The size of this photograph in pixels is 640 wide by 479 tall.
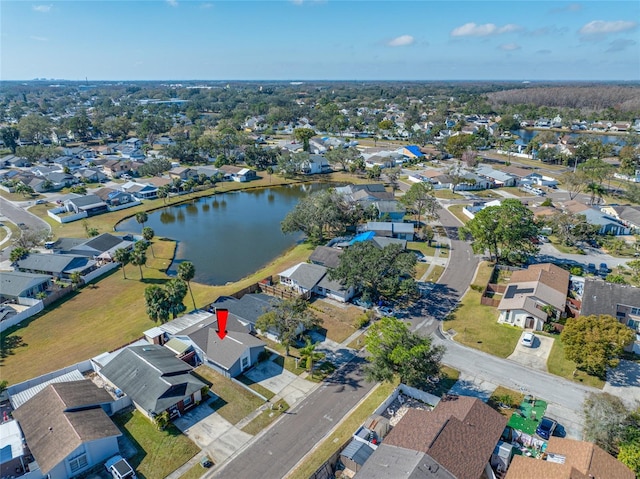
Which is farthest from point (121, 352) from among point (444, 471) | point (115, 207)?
point (115, 207)

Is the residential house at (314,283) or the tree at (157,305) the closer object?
the tree at (157,305)

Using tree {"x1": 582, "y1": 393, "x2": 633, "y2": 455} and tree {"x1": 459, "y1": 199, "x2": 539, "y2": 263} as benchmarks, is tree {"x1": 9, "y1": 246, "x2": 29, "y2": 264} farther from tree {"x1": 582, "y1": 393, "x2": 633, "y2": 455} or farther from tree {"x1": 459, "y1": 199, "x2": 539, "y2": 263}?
tree {"x1": 582, "y1": 393, "x2": 633, "y2": 455}

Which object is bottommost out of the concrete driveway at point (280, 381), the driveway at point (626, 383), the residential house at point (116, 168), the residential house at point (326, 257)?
the concrete driveway at point (280, 381)

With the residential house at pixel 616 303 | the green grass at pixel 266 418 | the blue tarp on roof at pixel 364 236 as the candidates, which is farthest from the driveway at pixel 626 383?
the blue tarp on roof at pixel 364 236

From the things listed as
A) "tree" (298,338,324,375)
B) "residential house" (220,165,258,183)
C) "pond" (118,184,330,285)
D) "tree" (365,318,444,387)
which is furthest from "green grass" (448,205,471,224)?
"residential house" (220,165,258,183)

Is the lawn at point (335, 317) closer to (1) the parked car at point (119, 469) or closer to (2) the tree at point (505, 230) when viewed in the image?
(1) the parked car at point (119, 469)

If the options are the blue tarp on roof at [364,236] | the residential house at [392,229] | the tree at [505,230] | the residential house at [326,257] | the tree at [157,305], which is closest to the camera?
the tree at [157,305]

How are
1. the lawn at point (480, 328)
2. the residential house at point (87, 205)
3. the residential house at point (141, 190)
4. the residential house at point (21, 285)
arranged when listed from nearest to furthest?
the lawn at point (480, 328)
the residential house at point (21, 285)
the residential house at point (87, 205)
the residential house at point (141, 190)
